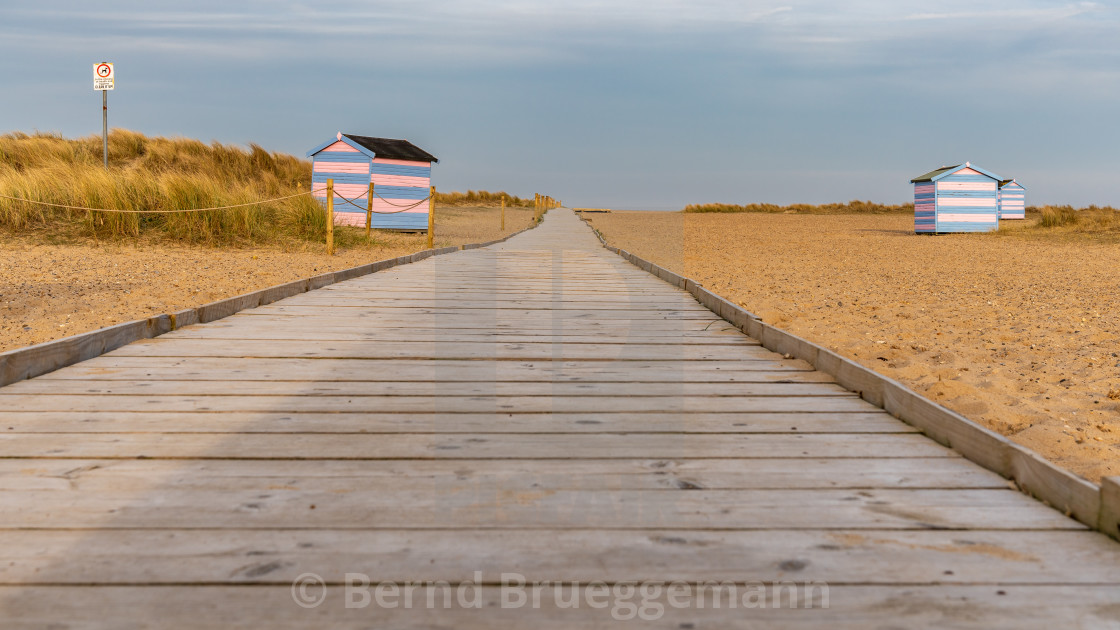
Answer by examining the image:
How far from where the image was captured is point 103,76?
15258 millimetres

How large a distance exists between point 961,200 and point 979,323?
16304 mm

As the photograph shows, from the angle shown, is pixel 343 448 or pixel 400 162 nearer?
pixel 343 448

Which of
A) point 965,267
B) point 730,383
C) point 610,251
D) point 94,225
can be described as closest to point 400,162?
A: point 610,251

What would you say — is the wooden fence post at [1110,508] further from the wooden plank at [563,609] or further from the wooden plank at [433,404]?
the wooden plank at [433,404]

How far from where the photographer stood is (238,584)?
156 centimetres

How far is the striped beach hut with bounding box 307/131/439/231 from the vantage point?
51.8ft

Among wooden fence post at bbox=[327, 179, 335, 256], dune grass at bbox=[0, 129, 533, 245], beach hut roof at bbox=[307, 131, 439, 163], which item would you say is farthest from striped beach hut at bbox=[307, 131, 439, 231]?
wooden fence post at bbox=[327, 179, 335, 256]

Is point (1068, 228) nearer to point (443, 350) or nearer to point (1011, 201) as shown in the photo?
point (1011, 201)

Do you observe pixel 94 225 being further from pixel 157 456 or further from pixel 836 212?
pixel 836 212

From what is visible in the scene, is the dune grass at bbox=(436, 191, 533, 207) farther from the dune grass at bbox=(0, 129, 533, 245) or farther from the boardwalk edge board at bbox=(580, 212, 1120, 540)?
the boardwalk edge board at bbox=(580, 212, 1120, 540)

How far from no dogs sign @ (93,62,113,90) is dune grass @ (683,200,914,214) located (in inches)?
1409

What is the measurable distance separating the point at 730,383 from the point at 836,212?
42196 millimetres

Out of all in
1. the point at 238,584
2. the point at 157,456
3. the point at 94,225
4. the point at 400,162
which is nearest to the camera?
the point at 238,584

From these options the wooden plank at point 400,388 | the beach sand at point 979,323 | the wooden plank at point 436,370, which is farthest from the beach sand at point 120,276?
the beach sand at point 979,323
